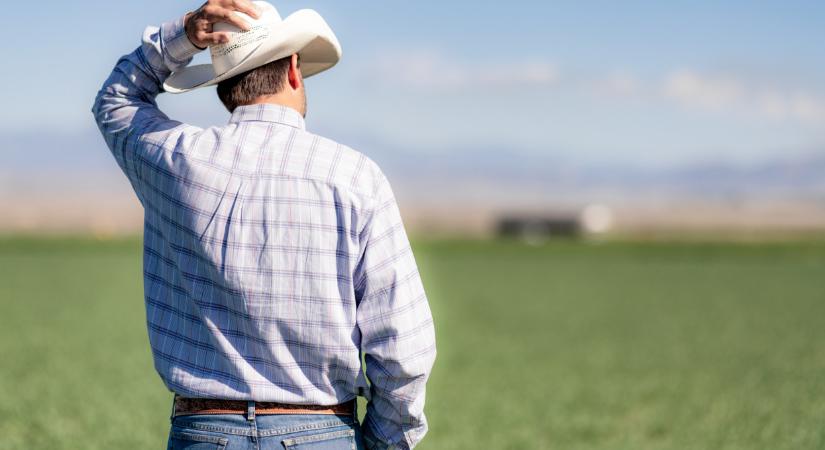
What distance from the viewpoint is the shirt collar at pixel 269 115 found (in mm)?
3027

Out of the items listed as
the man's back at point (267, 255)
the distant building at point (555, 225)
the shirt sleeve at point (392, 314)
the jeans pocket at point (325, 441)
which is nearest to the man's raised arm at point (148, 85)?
the man's back at point (267, 255)

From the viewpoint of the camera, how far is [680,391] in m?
13.9

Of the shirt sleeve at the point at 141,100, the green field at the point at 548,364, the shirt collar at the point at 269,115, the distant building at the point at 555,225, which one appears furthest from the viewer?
the distant building at the point at 555,225

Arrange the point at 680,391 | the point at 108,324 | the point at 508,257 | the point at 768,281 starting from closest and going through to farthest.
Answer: the point at 680,391, the point at 108,324, the point at 768,281, the point at 508,257

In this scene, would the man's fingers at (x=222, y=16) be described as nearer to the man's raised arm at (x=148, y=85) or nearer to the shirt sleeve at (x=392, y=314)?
the man's raised arm at (x=148, y=85)

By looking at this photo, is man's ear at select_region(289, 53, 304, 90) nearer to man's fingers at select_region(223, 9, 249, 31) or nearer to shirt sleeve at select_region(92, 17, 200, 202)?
man's fingers at select_region(223, 9, 249, 31)

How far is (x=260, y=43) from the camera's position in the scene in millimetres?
2971

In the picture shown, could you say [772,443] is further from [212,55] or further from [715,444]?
[212,55]

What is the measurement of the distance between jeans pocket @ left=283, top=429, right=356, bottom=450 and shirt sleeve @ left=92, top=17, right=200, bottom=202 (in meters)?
0.98

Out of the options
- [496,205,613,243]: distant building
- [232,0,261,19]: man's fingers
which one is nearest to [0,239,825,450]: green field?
[232,0,261,19]: man's fingers

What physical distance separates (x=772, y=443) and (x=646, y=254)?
5236 centimetres

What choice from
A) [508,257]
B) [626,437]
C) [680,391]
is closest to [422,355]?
[626,437]

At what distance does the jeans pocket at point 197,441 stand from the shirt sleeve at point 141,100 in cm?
81

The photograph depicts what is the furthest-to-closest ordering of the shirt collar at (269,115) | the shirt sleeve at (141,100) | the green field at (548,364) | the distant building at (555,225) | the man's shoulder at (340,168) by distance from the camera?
the distant building at (555,225) < the green field at (548,364) < the shirt sleeve at (141,100) < the shirt collar at (269,115) < the man's shoulder at (340,168)
